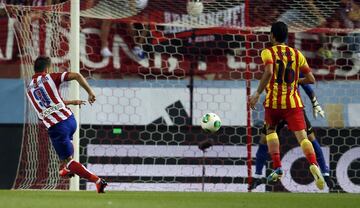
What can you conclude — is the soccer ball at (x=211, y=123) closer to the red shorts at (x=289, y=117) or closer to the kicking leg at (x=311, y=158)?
the red shorts at (x=289, y=117)

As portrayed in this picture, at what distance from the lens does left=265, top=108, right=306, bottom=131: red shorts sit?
1006 centimetres

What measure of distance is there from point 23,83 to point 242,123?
300 centimetres

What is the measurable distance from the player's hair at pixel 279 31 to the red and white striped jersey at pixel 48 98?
7.66ft

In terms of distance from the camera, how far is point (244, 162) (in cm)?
1291

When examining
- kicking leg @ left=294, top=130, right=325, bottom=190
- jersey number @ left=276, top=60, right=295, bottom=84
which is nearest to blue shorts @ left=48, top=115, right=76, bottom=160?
jersey number @ left=276, top=60, right=295, bottom=84

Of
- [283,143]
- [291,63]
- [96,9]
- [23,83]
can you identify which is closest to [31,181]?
[23,83]

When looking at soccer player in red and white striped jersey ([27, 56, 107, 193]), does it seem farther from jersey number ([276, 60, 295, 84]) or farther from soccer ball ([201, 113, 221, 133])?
jersey number ([276, 60, 295, 84])

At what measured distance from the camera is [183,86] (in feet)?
43.4

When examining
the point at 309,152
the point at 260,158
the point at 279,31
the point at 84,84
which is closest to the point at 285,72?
the point at 279,31

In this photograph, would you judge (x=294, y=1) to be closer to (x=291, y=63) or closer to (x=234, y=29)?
(x=234, y=29)

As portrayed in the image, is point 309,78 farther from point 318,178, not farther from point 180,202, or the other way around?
point 180,202

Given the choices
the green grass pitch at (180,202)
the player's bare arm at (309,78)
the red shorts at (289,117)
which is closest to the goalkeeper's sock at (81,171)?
the green grass pitch at (180,202)

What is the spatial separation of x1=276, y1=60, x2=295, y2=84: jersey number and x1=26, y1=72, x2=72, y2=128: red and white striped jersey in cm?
228

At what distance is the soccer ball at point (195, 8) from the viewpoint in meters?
13.7
